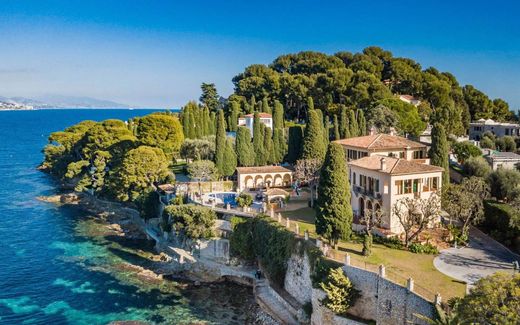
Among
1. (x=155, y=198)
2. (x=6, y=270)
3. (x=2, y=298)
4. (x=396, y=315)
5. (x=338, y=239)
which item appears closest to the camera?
(x=396, y=315)

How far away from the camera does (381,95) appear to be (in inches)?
2544

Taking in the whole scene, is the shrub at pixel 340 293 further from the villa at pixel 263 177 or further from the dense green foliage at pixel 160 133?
the dense green foliage at pixel 160 133

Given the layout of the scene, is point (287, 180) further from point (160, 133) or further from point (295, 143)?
point (160, 133)

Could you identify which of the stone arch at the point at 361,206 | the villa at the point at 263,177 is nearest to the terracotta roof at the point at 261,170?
the villa at the point at 263,177

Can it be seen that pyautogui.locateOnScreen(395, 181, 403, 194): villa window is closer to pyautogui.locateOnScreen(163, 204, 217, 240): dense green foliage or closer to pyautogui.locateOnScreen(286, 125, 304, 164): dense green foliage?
pyautogui.locateOnScreen(163, 204, 217, 240): dense green foliage

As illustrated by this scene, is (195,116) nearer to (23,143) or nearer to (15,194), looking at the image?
(15,194)

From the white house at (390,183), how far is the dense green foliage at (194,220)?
12.6 metres

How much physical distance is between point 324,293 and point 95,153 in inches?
1788

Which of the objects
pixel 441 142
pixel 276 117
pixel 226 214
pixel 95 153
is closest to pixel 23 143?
pixel 95 153

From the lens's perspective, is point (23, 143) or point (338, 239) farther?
point (23, 143)

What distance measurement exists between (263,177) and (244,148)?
5.90 m

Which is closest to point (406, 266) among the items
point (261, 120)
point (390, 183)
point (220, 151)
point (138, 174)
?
point (390, 183)

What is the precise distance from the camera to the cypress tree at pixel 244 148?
51938 mm

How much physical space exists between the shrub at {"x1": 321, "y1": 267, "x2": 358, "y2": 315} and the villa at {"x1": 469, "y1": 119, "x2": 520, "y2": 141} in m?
52.4
